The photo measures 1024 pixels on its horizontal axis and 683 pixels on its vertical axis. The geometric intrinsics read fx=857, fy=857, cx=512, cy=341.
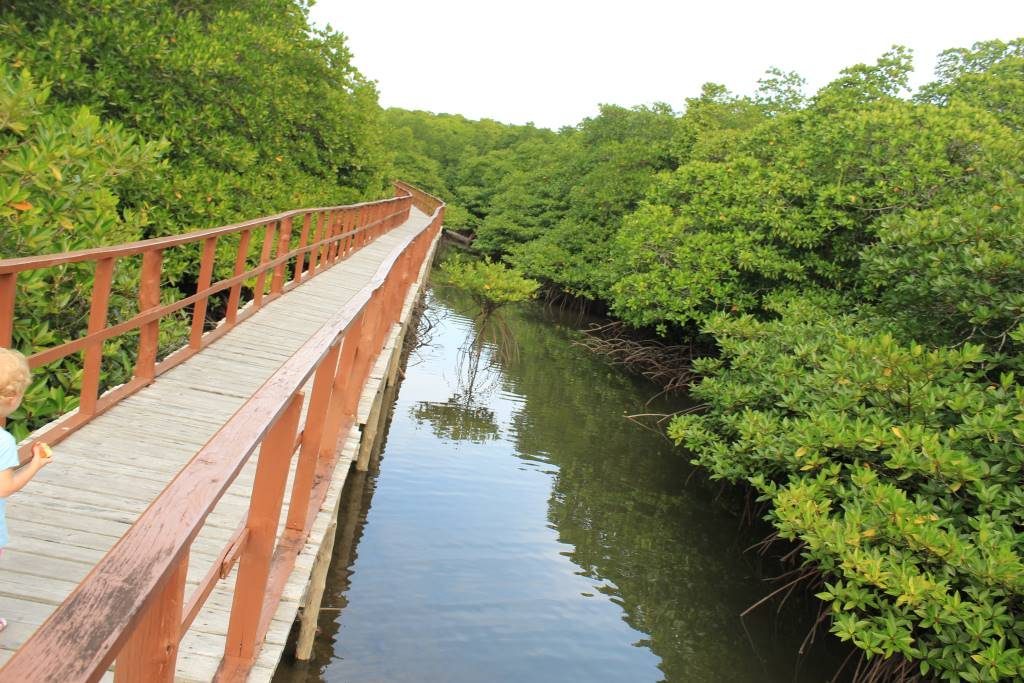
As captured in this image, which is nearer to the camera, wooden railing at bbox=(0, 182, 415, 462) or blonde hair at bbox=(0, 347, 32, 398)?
blonde hair at bbox=(0, 347, 32, 398)

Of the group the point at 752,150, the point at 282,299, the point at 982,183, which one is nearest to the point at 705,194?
the point at 752,150

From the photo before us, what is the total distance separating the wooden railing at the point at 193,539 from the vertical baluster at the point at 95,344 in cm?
4

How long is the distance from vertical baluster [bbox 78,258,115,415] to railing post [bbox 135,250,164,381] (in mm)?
791

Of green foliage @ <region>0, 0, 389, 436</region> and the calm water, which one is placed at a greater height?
green foliage @ <region>0, 0, 389, 436</region>

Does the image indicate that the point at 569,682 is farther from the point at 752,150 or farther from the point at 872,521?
the point at 752,150

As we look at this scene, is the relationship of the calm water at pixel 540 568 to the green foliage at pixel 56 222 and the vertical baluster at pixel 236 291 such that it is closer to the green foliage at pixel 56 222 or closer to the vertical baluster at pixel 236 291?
the vertical baluster at pixel 236 291

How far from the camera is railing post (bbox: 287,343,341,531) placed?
3.64 metres

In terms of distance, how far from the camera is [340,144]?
18922mm

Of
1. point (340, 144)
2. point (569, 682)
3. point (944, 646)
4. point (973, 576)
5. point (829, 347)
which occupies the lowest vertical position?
point (569, 682)

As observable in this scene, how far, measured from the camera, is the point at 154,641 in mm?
1623

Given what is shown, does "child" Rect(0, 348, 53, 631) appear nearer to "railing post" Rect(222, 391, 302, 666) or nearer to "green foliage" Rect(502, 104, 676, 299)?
"railing post" Rect(222, 391, 302, 666)

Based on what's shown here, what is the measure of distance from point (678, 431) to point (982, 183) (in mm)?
5748

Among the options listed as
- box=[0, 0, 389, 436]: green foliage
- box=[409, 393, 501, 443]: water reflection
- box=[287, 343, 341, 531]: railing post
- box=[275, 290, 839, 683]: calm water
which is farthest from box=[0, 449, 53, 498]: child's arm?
box=[409, 393, 501, 443]: water reflection

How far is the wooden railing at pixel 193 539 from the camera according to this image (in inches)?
44.6
